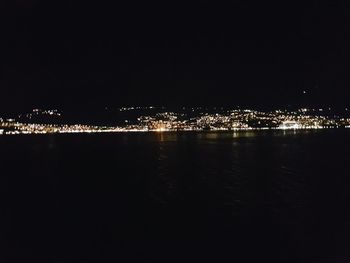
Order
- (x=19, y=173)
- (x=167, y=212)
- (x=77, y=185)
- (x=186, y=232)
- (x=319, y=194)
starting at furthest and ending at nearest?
(x=19, y=173) < (x=77, y=185) < (x=319, y=194) < (x=167, y=212) < (x=186, y=232)

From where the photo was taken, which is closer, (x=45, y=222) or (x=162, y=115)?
(x=45, y=222)

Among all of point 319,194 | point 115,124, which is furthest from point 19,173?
point 115,124

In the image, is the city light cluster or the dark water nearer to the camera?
the dark water

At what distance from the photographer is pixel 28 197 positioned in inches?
760

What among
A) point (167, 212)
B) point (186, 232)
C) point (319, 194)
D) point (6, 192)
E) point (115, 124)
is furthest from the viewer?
point (115, 124)

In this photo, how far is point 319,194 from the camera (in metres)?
18.6

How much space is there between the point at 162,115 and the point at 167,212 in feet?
501

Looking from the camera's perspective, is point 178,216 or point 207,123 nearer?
point 178,216

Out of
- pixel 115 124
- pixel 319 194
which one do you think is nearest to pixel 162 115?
pixel 115 124

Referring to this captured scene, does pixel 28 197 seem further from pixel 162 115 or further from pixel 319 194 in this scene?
pixel 162 115

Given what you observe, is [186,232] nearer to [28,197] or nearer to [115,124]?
[28,197]

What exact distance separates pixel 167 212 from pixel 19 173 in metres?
15.8

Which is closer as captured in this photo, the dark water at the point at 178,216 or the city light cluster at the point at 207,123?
the dark water at the point at 178,216

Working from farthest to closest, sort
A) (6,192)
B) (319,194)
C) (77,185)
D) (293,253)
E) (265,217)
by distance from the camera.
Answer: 1. (77,185)
2. (6,192)
3. (319,194)
4. (265,217)
5. (293,253)
